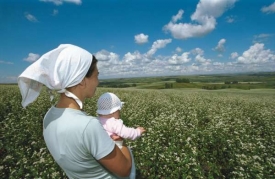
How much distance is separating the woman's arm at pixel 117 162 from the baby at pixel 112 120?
494 millimetres

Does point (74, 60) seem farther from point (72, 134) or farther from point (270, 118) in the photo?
point (270, 118)

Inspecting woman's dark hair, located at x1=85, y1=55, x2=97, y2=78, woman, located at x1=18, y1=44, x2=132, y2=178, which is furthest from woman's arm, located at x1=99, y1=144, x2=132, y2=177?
woman's dark hair, located at x1=85, y1=55, x2=97, y2=78

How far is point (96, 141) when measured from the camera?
4.84ft

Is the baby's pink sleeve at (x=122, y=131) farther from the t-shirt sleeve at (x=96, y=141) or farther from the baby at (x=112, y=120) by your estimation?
the t-shirt sleeve at (x=96, y=141)

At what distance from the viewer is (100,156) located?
150cm

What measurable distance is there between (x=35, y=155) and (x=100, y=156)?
4120mm

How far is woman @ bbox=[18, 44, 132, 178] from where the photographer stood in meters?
1.48

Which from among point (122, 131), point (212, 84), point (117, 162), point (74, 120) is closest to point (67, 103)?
point (74, 120)

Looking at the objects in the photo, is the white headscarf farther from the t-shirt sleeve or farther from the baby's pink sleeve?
the baby's pink sleeve

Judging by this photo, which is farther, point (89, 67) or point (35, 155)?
point (35, 155)

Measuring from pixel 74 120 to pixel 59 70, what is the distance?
1.14ft

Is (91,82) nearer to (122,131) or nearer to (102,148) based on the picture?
(102,148)

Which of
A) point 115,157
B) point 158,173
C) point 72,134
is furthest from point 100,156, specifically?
point 158,173

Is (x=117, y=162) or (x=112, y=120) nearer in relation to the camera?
(x=117, y=162)
